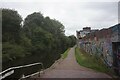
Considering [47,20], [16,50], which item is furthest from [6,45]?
[47,20]

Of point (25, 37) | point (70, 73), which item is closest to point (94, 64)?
point (70, 73)

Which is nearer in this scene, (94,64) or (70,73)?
(70,73)

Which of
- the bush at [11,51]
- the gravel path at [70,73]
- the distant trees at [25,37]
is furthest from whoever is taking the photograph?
the distant trees at [25,37]

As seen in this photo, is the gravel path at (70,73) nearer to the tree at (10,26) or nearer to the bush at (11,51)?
the bush at (11,51)

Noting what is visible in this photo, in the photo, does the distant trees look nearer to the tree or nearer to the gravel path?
the tree

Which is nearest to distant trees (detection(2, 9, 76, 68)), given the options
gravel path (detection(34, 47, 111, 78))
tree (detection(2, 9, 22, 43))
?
tree (detection(2, 9, 22, 43))

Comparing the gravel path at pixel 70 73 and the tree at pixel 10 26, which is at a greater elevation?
the tree at pixel 10 26

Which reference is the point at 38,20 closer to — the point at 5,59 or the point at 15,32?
the point at 15,32

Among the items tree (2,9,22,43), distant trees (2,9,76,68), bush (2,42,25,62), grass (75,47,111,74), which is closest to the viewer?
grass (75,47,111,74)

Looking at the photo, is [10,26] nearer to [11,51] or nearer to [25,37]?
[11,51]

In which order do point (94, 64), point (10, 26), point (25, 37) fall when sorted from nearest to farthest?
point (94, 64), point (10, 26), point (25, 37)

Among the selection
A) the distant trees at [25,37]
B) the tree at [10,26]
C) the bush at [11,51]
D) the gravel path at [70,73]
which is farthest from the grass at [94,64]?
the tree at [10,26]

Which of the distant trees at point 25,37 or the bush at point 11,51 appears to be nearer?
the bush at point 11,51

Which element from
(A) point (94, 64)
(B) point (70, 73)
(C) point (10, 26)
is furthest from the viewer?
(C) point (10, 26)
